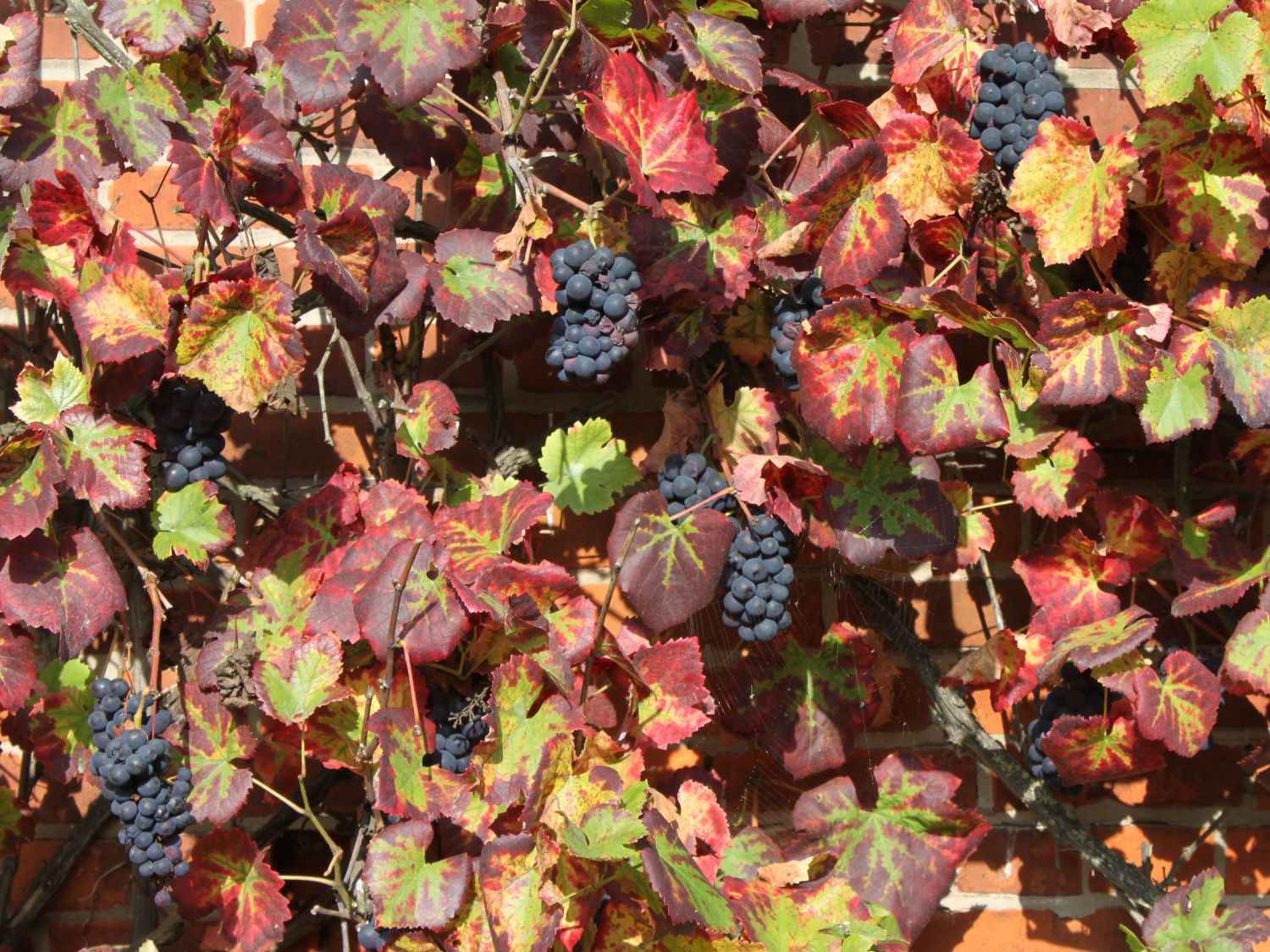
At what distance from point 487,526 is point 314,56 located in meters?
0.45

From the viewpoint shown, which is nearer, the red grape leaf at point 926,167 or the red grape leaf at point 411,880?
the red grape leaf at point 411,880

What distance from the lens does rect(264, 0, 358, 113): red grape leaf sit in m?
1.11

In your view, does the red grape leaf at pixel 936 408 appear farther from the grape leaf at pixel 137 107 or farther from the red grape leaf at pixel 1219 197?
the grape leaf at pixel 137 107


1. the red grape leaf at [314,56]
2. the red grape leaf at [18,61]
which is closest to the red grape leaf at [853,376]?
the red grape leaf at [314,56]

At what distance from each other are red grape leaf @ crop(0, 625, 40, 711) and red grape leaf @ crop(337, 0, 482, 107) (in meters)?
0.61

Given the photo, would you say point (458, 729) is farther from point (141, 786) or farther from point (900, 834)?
point (900, 834)

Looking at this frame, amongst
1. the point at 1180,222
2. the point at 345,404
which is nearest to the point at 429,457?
the point at 345,404

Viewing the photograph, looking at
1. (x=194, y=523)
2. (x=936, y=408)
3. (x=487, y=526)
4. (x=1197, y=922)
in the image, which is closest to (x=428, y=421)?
(x=487, y=526)

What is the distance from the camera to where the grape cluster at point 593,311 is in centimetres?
105

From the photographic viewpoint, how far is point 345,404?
1.37 metres

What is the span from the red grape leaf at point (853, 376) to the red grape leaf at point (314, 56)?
47 cm

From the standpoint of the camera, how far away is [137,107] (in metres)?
1.13

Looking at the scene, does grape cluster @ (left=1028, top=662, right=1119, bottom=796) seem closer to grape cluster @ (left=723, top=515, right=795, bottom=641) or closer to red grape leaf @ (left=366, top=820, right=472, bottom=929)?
grape cluster @ (left=723, top=515, right=795, bottom=641)

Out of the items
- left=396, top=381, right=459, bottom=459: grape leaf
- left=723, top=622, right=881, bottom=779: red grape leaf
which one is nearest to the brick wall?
left=723, top=622, right=881, bottom=779: red grape leaf
